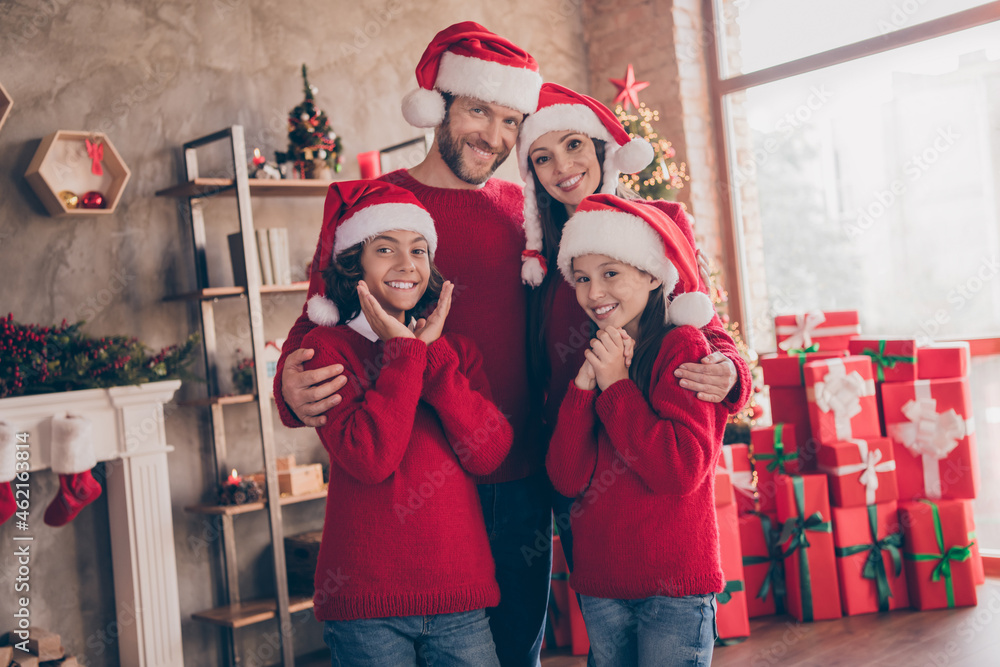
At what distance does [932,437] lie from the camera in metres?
3.15

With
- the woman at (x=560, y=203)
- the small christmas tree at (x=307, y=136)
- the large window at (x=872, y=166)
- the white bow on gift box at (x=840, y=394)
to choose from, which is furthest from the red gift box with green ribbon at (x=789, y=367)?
the small christmas tree at (x=307, y=136)

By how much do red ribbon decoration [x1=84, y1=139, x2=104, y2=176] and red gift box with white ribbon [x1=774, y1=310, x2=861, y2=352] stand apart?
8.92 ft

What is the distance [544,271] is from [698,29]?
128 inches

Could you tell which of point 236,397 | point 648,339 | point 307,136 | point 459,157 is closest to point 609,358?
point 648,339

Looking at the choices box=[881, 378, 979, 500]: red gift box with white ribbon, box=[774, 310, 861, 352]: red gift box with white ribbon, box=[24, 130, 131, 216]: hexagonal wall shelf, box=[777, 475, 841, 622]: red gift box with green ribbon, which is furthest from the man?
box=[881, 378, 979, 500]: red gift box with white ribbon

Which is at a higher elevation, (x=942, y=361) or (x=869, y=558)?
(x=942, y=361)

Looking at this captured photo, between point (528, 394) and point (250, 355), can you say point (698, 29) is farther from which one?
point (528, 394)

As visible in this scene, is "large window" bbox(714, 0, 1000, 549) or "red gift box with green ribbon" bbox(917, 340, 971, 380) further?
"large window" bbox(714, 0, 1000, 549)

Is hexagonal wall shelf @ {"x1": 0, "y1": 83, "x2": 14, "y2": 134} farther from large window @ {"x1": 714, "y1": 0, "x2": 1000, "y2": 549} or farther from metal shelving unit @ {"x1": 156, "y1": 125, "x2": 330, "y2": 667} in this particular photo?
large window @ {"x1": 714, "y1": 0, "x2": 1000, "y2": 549}

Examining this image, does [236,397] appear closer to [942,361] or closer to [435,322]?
[435,322]

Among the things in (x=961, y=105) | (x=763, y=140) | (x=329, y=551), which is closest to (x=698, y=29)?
(x=763, y=140)

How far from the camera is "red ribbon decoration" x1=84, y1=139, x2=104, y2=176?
288 centimetres

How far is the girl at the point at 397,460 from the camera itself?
1318 mm

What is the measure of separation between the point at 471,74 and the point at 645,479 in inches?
36.7
